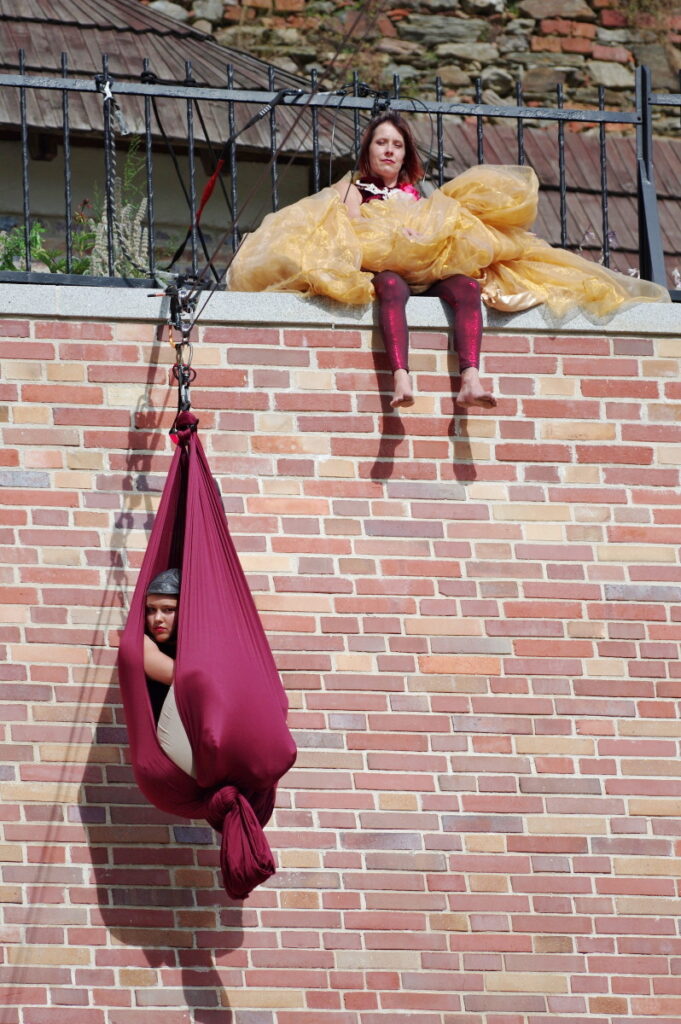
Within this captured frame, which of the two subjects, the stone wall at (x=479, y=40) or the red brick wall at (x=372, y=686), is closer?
the red brick wall at (x=372, y=686)

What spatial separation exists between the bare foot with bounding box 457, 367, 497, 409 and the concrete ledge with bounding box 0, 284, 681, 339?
8.4 inches

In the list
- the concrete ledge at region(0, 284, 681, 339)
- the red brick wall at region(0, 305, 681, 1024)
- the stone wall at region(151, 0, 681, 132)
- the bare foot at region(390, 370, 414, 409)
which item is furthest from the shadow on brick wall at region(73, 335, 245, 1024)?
the stone wall at region(151, 0, 681, 132)

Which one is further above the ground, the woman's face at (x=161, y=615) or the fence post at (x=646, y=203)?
the fence post at (x=646, y=203)

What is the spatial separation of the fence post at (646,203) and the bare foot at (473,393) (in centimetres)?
88

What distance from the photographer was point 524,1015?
4879 millimetres

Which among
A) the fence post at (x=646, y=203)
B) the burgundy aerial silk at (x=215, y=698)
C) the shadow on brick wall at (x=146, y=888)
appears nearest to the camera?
the burgundy aerial silk at (x=215, y=698)

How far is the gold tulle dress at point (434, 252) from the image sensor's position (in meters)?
5.10

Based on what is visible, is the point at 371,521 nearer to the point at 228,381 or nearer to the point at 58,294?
the point at 228,381

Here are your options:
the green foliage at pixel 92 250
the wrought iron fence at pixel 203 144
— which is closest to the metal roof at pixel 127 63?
the wrought iron fence at pixel 203 144

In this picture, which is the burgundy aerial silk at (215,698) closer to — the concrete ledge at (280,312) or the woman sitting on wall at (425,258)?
the concrete ledge at (280,312)

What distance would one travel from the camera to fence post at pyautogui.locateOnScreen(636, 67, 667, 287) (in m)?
5.52

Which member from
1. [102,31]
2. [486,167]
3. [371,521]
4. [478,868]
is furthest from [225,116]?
[478,868]

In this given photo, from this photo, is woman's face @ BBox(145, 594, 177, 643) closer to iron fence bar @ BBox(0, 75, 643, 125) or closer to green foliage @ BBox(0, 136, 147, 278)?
green foliage @ BBox(0, 136, 147, 278)

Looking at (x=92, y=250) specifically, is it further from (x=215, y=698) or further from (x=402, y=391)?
(x=215, y=698)
